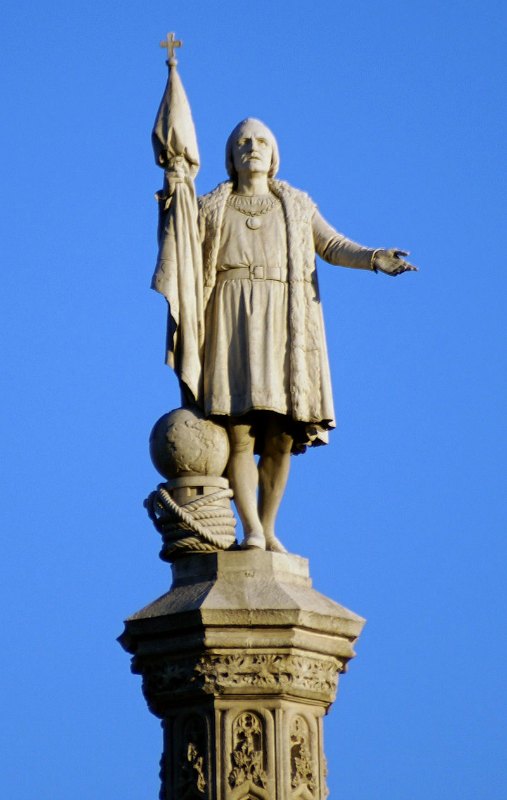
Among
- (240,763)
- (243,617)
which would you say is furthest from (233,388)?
(240,763)

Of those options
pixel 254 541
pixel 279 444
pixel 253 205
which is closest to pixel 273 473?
pixel 279 444

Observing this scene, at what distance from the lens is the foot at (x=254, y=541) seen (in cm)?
1723

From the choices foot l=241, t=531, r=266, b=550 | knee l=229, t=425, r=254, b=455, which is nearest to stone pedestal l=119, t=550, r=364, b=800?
foot l=241, t=531, r=266, b=550

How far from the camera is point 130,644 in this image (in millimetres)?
17234

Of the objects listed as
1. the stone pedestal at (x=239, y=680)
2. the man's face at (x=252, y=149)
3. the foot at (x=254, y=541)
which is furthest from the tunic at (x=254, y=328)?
the stone pedestal at (x=239, y=680)

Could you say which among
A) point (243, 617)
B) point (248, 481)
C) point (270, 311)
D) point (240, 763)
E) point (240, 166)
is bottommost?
point (240, 763)

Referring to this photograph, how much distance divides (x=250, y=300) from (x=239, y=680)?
10.8 feet

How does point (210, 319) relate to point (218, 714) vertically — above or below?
above

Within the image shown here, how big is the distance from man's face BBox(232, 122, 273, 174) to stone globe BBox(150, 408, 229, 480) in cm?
237

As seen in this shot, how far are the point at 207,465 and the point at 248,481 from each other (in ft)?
1.38

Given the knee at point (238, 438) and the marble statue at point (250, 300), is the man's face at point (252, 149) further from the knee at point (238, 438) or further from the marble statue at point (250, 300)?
the knee at point (238, 438)

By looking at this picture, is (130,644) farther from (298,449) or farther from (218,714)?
(298,449)

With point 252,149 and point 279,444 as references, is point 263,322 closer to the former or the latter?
point 279,444

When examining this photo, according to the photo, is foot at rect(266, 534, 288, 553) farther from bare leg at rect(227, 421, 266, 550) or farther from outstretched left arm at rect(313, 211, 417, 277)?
outstretched left arm at rect(313, 211, 417, 277)
